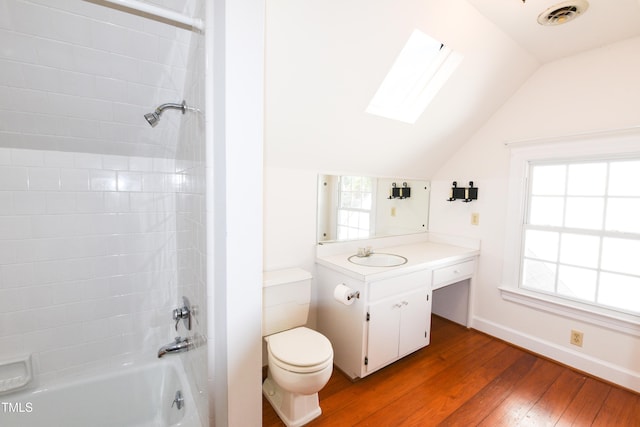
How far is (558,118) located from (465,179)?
820mm

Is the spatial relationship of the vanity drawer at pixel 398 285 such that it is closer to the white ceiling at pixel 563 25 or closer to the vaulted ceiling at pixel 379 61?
the vaulted ceiling at pixel 379 61

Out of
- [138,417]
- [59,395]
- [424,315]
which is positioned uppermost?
[424,315]

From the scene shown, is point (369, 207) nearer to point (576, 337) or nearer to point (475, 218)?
point (475, 218)

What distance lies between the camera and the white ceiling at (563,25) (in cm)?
156

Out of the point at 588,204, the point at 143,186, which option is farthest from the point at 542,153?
the point at 143,186

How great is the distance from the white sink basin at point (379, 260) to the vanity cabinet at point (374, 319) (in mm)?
197

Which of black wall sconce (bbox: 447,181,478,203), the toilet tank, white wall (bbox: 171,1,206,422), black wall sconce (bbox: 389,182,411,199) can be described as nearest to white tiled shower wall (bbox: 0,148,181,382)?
white wall (bbox: 171,1,206,422)

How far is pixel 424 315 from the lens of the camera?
2.21m

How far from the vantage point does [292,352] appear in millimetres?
1519

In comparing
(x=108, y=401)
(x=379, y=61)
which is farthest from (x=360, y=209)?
(x=108, y=401)

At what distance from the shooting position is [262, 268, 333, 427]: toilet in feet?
4.75

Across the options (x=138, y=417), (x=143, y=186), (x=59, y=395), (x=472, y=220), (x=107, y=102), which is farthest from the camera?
(x=472, y=220)

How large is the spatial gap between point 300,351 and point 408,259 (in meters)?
1.17

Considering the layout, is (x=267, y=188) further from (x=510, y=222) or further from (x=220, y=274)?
(x=510, y=222)
